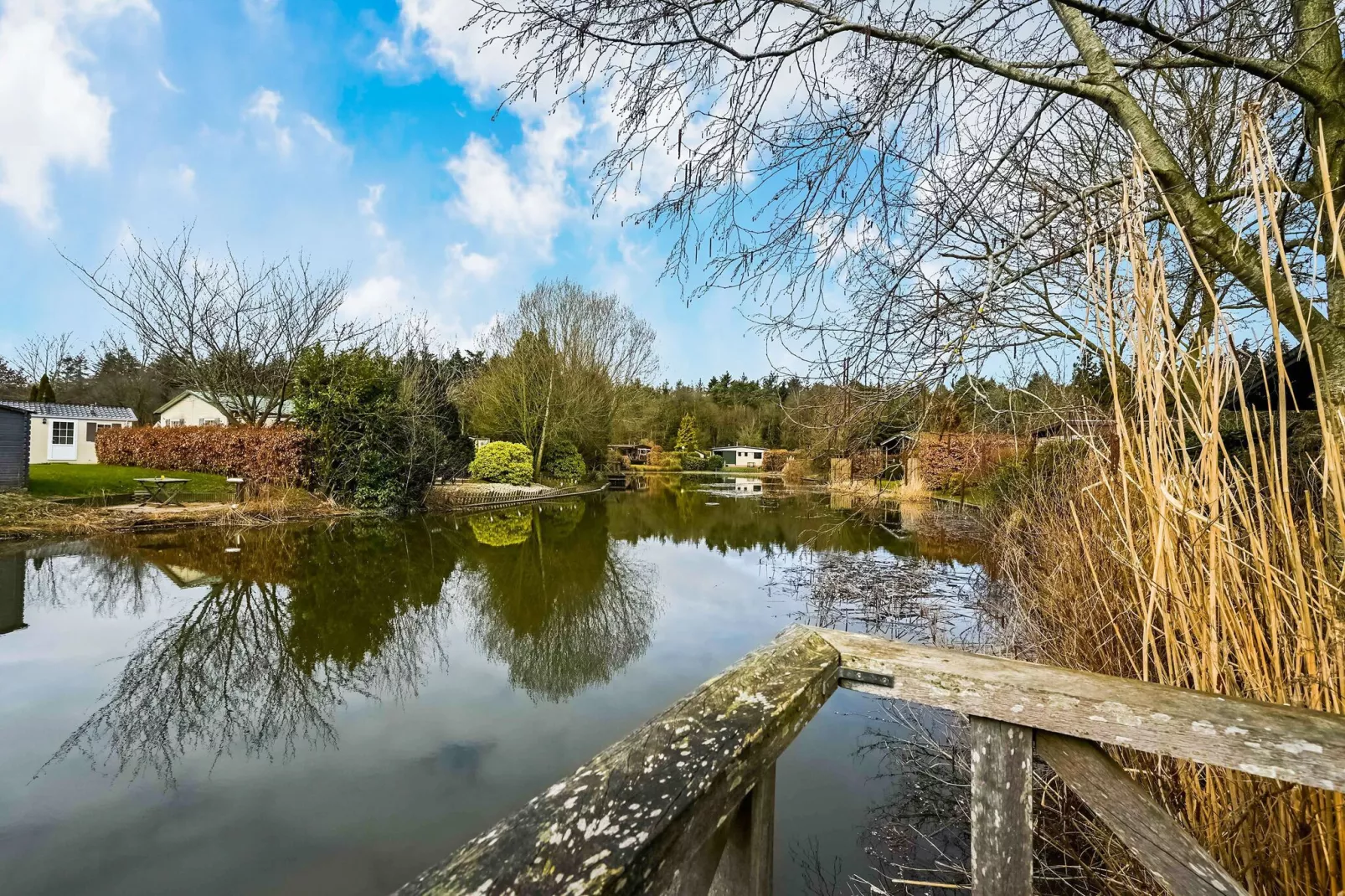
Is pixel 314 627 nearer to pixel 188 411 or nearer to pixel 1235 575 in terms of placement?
pixel 1235 575

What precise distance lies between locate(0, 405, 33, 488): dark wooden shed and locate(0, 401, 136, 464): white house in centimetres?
1046

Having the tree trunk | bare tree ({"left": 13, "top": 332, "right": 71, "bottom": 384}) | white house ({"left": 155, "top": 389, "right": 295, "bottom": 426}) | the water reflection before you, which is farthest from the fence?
bare tree ({"left": 13, "top": 332, "right": 71, "bottom": 384})

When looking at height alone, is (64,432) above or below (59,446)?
above

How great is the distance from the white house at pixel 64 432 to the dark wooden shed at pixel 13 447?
10456 mm

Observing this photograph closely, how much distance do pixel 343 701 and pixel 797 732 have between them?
489 centimetres

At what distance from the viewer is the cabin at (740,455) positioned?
165 ft

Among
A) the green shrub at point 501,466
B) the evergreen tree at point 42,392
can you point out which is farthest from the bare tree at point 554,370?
the evergreen tree at point 42,392

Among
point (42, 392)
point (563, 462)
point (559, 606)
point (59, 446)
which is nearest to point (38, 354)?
point (42, 392)

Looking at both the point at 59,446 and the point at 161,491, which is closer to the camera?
the point at 161,491

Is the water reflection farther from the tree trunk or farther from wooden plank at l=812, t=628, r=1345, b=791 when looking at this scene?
the tree trunk

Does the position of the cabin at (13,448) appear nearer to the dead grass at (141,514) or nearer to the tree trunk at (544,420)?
the dead grass at (141,514)

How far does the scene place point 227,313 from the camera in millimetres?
15258

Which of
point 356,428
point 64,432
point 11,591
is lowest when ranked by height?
point 11,591

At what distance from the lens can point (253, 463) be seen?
47.1 feet
